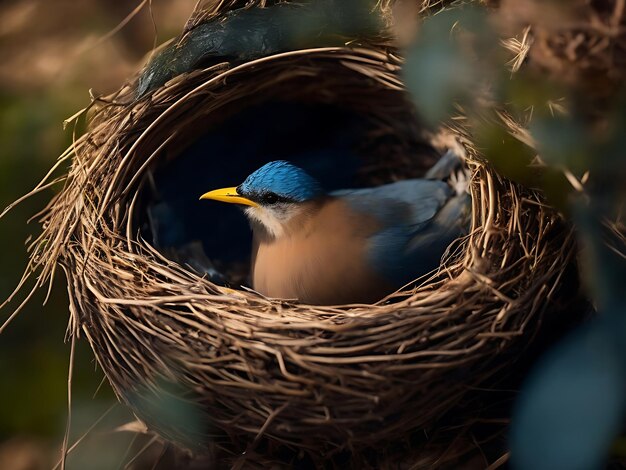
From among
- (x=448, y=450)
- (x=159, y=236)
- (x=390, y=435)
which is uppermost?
(x=159, y=236)

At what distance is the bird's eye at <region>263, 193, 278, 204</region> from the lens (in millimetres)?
1820

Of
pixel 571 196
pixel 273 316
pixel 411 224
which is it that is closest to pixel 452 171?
pixel 411 224

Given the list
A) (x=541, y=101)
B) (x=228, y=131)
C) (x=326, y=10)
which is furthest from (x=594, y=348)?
(x=228, y=131)

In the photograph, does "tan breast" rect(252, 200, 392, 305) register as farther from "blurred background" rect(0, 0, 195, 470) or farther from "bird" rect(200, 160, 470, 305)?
"blurred background" rect(0, 0, 195, 470)

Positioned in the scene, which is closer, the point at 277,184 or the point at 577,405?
the point at 577,405

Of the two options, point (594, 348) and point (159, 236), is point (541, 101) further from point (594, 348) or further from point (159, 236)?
point (159, 236)

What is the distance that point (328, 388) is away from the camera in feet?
4.31

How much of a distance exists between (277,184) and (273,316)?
1.54ft

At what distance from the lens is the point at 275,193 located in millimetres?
1817

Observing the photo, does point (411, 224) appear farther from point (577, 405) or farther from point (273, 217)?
point (577, 405)

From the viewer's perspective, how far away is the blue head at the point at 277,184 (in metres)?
1.80

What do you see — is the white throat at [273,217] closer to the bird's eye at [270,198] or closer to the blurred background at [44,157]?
the bird's eye at [270,198]

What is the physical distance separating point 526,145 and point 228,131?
988mm

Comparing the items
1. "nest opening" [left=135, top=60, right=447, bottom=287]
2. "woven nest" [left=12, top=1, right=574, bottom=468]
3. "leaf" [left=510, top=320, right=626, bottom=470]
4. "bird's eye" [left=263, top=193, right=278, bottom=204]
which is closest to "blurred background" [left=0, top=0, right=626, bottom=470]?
"leaf" [left=510, top=320, right=626, bottom=470]
